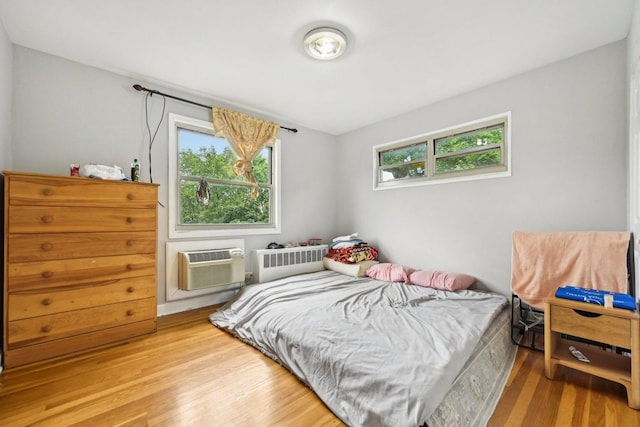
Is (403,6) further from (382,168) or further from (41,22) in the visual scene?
(41,22)

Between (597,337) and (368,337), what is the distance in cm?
129

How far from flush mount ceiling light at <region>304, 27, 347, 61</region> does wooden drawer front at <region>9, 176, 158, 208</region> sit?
1.77 m

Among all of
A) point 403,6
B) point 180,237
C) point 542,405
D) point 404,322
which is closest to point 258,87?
point 403,6

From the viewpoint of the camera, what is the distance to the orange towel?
1857mm

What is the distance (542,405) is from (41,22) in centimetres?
397

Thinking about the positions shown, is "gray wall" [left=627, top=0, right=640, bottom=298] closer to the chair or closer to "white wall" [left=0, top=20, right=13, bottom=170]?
the chair

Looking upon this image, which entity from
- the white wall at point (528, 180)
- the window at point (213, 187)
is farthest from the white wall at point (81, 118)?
the white wall at point (528, 180)

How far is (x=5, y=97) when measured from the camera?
1.96m

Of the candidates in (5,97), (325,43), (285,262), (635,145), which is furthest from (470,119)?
(5,97)

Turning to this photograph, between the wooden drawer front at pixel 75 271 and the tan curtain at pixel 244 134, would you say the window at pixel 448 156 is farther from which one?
the wooden drawer front at pixel 75 271

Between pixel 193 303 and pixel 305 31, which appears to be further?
pixel 193 303

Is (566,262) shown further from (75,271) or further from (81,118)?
(81,118)

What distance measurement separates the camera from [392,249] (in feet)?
11.7

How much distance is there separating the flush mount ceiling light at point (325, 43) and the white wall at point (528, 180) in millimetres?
1607
